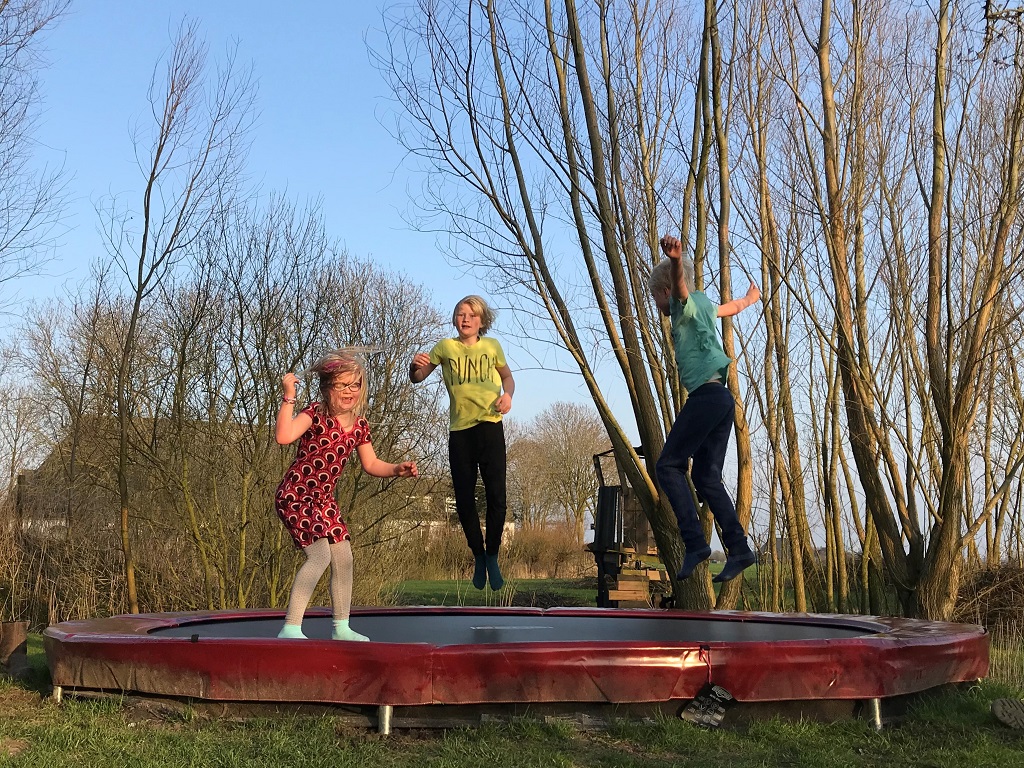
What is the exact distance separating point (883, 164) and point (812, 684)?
4109 millimetres

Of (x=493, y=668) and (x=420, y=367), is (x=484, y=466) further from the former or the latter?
(x=493, y=668)

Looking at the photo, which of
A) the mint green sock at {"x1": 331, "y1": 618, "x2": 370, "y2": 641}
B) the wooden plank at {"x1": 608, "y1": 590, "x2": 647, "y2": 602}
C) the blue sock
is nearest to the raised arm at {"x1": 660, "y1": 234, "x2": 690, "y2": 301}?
the blue sock

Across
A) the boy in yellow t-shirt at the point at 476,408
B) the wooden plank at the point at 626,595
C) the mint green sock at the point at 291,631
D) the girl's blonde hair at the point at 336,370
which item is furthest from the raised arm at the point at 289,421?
the wooden plank at the point at 626,595

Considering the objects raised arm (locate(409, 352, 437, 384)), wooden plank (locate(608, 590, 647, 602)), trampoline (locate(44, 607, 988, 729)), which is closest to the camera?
trampoline (locate(44, 607, 988, 729))

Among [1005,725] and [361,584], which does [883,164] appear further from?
[361,584]

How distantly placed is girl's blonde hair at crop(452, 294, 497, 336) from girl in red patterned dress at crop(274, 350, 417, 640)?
0.88m

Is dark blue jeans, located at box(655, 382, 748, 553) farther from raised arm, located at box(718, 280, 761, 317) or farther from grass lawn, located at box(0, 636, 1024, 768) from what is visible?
grass lawn, located at box(0, 636, 1024, 768)

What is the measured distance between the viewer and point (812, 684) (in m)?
2.63

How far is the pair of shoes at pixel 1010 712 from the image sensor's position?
2568 mm

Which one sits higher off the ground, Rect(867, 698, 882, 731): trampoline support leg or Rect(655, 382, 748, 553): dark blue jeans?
Rect(655, 382, 748, 553): dark blue jeans

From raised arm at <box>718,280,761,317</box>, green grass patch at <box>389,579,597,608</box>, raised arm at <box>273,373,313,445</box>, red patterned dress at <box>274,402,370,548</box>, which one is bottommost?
green grass patch at <box>389,579,597,608</box>

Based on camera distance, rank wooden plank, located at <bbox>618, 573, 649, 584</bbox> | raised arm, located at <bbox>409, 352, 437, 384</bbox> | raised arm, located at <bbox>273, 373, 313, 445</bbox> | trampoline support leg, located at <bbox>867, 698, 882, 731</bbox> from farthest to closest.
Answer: wooden plank, located at <bbox>618, 573, 649, 584</bbox> → raised arm, located at <bbox>409, 352, 437, 384</bbox> → raised arm, located at <bbox>273, 373, 313, 445</bbox> → trampoline support leg, located at <bbox>867, 698, 882, 731</bbox>

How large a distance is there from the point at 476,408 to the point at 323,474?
1017 mm

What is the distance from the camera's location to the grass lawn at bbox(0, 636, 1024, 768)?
2184 millimetres
